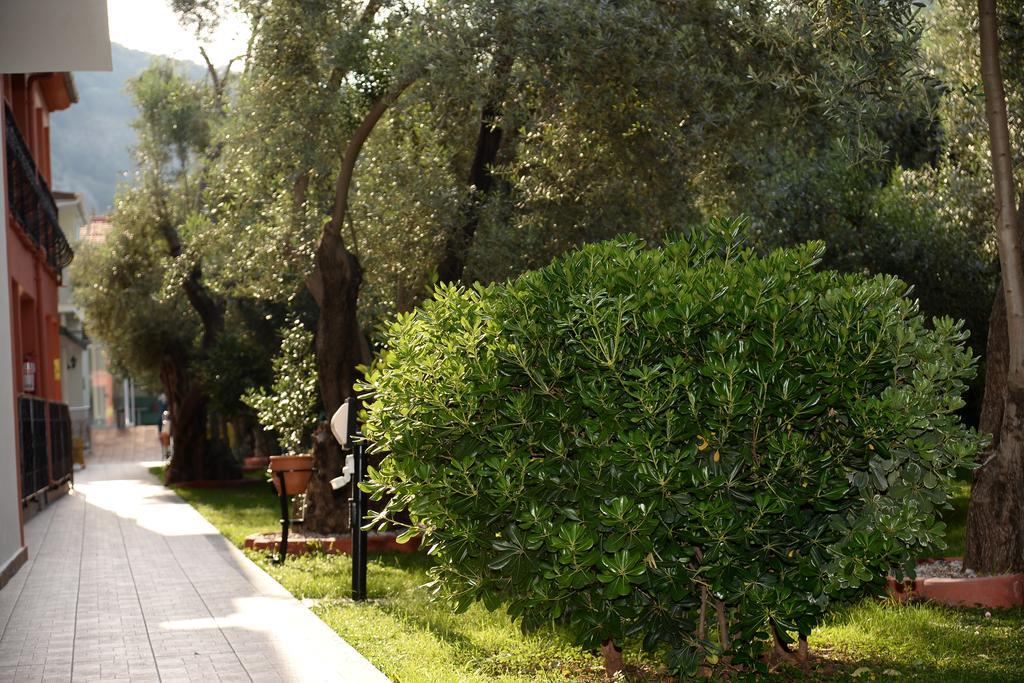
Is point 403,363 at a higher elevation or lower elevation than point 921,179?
lower

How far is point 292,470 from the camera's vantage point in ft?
39.4

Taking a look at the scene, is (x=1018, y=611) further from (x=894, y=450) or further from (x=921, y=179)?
(x=921, y=179)

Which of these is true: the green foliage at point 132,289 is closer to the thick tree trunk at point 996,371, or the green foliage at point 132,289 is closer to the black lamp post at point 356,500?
the black lamp post at point 356,500

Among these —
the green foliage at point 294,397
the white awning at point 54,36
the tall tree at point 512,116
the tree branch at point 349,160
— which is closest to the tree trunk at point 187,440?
the green foliage at point 294,397

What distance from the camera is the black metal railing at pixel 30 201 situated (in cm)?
1702

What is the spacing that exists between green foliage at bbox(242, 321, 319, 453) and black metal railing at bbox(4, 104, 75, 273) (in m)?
4.24

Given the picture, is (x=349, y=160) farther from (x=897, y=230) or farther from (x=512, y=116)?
(x=897, y=230)

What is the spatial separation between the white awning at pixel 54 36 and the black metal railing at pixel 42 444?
8.27 metres

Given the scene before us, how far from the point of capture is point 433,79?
10.5 m

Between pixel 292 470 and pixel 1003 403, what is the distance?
22.1 feet

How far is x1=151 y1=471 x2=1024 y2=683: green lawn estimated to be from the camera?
20.9 feet

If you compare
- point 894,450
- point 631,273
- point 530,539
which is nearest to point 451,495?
point 530,539

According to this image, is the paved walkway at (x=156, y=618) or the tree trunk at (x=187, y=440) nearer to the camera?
the paved walkway at (x=156, y=618)

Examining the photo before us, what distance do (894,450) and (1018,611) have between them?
269 centimetres
